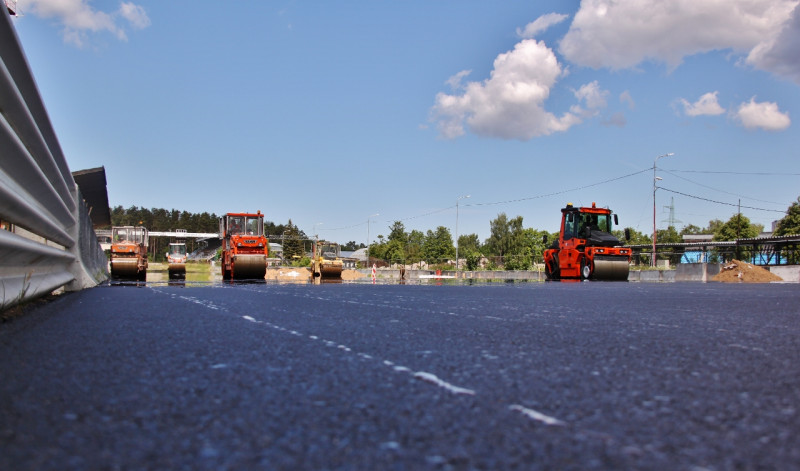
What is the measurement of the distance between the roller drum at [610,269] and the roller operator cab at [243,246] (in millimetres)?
12406

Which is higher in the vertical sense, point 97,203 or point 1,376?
point 97,203

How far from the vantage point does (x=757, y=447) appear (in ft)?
4.14

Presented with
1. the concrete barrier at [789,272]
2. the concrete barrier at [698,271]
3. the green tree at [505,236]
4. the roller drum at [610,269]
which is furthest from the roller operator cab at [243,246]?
the green tree at [505,236]

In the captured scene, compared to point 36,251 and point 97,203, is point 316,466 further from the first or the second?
point 97,203

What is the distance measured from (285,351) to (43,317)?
101 inches

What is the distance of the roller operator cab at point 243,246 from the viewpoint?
75.4 ft

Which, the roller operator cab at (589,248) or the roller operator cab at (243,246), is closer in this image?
the roller operator cab at (589,248)

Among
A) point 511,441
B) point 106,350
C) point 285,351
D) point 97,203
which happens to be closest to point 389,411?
point 511,441

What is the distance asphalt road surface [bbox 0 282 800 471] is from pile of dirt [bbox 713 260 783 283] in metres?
27.8

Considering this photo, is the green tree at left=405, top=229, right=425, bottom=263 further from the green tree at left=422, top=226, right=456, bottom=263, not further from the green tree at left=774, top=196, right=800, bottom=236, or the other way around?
the green tree at left=774, top=196, right=800, bottom=236

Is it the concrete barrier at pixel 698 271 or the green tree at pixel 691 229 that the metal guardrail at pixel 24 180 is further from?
the green tree at pixel 691 229

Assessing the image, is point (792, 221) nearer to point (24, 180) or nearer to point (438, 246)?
point (438, 246)

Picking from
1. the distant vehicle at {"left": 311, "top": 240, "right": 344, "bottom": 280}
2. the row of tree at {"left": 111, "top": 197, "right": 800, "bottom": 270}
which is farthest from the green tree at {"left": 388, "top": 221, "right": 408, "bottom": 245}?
the distant vehicle at {"left": 311, "top": 240, "right": 344, "bottom": 280}

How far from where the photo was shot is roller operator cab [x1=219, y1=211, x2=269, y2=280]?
2297 cm
